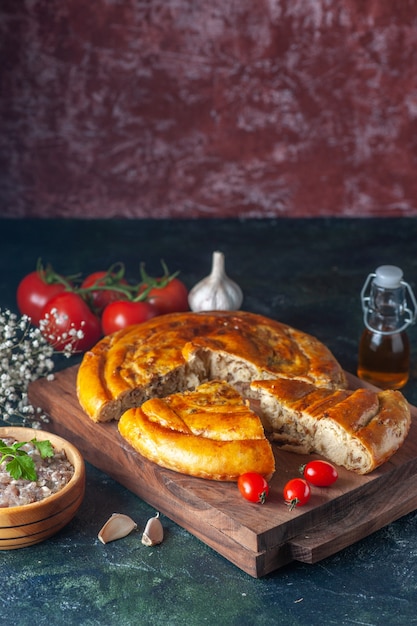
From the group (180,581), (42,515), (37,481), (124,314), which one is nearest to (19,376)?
(124,314)

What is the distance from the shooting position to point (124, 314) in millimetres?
4750

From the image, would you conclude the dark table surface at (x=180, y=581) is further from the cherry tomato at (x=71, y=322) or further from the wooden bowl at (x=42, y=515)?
the cherry tomato at (x=71, y=322)

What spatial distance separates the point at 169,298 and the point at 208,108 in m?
1.82

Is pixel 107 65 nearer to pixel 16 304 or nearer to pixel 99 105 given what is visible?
pixel 99 105

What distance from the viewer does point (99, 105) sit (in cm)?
627

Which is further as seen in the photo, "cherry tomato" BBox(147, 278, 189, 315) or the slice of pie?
"cherry tomato" BBox(147, 278, 189, 315)

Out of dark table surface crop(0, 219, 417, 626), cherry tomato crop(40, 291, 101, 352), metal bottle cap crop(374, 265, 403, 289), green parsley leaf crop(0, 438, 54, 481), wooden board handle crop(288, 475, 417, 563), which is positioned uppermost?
metal bottle cap crop(374, 265, 403, 289)

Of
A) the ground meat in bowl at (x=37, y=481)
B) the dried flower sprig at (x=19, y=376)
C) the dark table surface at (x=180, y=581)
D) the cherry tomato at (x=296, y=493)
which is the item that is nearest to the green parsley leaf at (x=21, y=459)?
the ground meat in bowl at (x=37, y=481)

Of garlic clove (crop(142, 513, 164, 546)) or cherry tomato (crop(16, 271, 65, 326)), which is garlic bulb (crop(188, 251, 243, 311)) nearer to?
cherry tomato (crop(16, 271, 65, 326))

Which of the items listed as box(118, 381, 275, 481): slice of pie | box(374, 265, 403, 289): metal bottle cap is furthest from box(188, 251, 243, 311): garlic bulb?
box(118, 381, 275, 481): slice of pie

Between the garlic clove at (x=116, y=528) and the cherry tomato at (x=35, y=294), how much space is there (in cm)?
166

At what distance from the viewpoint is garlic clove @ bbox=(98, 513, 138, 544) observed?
3521 mm

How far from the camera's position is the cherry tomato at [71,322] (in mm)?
4723

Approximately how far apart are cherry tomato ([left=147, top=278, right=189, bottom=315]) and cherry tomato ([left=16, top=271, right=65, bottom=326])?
48 centimetres
